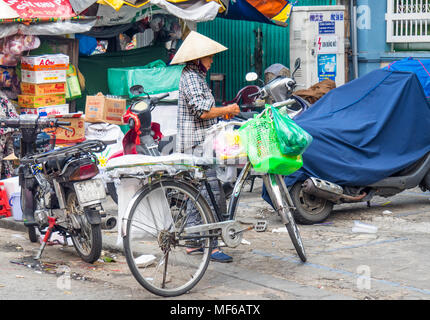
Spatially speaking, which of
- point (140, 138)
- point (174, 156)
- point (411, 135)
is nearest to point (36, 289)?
point (174, 156)

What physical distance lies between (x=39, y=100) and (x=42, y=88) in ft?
0.63

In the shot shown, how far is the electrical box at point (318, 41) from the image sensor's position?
41.2ft

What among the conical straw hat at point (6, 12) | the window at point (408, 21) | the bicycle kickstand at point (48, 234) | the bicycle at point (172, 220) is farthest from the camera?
the window at point (408, 21)

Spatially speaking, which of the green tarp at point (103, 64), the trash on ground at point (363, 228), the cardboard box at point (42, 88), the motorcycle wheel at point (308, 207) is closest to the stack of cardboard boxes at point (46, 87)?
the cardboard box at point (42, 88)

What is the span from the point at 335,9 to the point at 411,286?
8055 millimetres

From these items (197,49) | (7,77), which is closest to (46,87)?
(7,77)

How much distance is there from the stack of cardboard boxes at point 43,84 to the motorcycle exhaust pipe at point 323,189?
524 cm

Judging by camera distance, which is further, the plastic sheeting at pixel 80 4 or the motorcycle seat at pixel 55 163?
the plastic sheeting at pixel 80 4

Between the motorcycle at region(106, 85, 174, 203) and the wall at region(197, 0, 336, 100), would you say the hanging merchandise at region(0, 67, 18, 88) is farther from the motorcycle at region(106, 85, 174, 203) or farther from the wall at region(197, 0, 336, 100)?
the wall at region(197, 0, 336, 100)

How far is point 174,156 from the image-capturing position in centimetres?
553

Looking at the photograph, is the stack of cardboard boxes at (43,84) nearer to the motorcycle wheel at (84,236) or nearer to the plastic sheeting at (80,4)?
the plastic sheeting at (80,4)

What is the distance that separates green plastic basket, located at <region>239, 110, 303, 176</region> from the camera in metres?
5.75

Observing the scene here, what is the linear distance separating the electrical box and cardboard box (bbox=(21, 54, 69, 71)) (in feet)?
13.5
